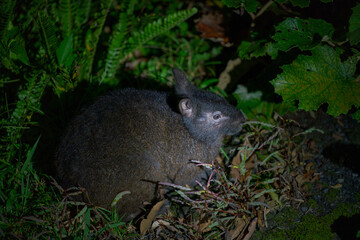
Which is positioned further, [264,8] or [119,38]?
[119,38]

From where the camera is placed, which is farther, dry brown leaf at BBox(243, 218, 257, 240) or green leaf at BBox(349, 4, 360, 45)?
dry brown leaf at BBox(243, 218, 257, 240)

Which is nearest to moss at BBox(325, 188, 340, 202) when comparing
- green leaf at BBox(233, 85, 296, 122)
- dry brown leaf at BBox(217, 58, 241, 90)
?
green leaf at BBox(233, 85, 296, 122)

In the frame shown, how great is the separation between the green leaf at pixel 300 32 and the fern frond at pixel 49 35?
10.0 feet

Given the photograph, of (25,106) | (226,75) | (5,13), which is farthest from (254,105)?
(5,13)

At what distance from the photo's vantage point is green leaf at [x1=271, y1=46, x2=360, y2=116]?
3.84m

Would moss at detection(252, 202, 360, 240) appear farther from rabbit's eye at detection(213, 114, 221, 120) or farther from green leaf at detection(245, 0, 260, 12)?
green leaf at detection(245, 0, 260, 12)

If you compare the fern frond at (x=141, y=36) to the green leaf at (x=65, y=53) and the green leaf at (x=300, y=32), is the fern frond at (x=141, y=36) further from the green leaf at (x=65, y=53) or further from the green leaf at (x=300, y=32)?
the green leaf at (x=300, y=32)

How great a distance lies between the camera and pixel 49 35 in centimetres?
446

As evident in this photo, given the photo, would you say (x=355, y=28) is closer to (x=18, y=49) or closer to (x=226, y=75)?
(x=226, y=75)

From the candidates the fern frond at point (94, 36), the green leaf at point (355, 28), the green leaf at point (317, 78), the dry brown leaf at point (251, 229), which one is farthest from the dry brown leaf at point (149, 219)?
the green leaf at point (355, 28)

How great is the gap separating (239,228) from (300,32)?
2.61 m

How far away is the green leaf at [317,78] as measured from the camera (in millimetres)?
3842

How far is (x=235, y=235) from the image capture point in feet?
12.5

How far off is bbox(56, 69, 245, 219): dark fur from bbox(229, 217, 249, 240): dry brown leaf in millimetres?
949
